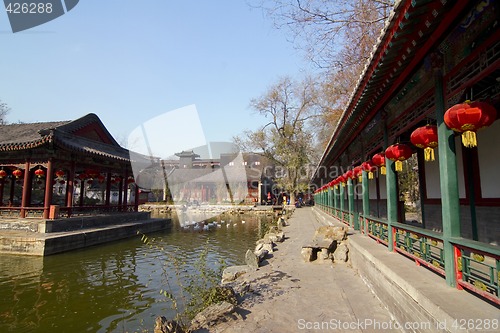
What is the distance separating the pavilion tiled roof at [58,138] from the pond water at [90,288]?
13.6 ft

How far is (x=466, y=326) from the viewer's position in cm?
215

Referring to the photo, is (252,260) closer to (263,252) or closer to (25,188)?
(263,252)

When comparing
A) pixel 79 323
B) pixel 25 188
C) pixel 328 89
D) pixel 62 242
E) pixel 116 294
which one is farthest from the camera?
pixel 328 89

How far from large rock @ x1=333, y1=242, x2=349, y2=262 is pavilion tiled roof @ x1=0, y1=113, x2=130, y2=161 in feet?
34.3

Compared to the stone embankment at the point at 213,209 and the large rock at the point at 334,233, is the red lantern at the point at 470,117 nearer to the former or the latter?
the large rock at the point at 334,233

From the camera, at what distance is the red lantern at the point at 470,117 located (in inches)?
108

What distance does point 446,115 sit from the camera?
2.97 meters

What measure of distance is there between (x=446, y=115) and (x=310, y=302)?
305cm

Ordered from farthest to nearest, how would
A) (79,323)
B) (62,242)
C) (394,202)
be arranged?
(62,242) < (394,202) < (79,323)

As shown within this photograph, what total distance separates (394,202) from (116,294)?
564cm

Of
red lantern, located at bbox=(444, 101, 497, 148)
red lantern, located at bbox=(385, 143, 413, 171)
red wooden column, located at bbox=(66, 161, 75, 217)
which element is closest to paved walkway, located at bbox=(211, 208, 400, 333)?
red lantern, located at bbox=(385, 143, 413, 171)

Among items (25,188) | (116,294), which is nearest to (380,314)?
(116,294)

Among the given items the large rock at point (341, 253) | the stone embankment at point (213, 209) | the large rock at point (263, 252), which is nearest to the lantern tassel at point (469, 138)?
the large rock at point (341, 253)

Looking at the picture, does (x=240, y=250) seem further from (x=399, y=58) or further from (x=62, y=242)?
(x=399, y=58)
